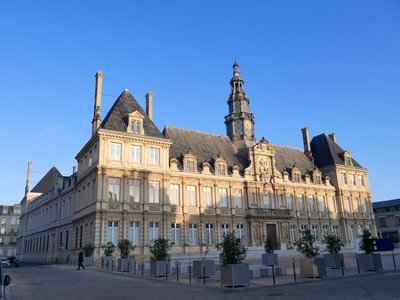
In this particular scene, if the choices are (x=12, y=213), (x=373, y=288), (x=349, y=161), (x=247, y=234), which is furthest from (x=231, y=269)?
(x=12, y=213)

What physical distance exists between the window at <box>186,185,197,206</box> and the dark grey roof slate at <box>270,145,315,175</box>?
14272mm

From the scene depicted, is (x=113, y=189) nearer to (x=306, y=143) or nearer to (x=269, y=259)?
(x=269, y=259)

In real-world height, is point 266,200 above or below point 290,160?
below

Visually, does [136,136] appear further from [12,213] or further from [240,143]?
[12,213]

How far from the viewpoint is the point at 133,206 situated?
115ft

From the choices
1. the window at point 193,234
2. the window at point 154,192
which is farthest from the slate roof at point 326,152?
the window at point 154,192

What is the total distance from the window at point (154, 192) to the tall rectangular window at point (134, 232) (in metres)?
2.84

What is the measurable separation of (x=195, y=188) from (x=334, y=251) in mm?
21807

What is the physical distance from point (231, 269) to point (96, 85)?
30.8 m

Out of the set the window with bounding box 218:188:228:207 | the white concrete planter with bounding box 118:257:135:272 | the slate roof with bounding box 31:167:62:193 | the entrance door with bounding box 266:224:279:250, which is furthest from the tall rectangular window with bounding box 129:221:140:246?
the slate roof with bounding box 31:167:62:193

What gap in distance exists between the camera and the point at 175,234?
37.5m

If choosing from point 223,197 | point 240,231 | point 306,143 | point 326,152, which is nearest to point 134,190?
point 223,197

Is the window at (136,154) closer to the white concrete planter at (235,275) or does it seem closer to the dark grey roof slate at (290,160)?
the dark grey roof slate at (290,160)

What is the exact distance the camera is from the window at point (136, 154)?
36.4 meters
